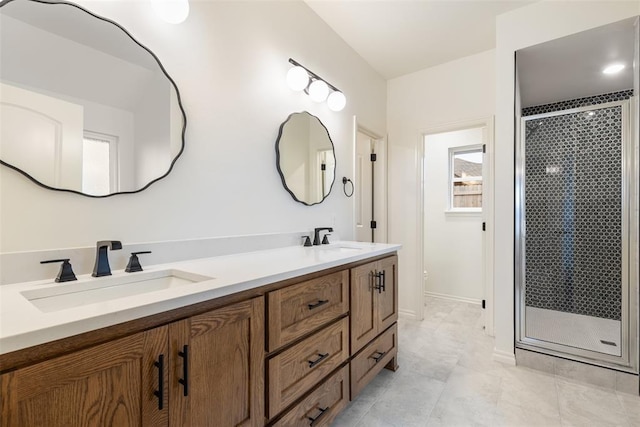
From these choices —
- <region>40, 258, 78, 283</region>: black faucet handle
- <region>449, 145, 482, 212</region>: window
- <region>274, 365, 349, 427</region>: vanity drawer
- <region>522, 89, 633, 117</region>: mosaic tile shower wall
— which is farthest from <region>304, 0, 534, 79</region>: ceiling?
<region>274, 365, 349, 427</region>: vanity drawer

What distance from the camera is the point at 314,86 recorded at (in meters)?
2.18

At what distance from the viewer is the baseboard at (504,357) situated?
2188 millimetres

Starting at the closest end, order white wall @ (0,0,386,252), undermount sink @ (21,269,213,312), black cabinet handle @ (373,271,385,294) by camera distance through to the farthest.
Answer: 1. undermount sink @ (21,269,213,312)
2. white wall @ (0,0,386,252)
3. black cabinet handle @ (373,271,385,294)

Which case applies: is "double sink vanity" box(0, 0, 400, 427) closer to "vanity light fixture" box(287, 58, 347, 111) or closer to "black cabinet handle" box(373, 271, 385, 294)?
"black cabinet handle" box(373, 271, 385, 294)

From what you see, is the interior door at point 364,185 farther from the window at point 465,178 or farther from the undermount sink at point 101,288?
the undermount sink at point 101,288

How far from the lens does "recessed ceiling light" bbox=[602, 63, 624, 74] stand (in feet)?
7.45

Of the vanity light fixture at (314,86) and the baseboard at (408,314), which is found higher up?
the vanity light fixture at (314,86)

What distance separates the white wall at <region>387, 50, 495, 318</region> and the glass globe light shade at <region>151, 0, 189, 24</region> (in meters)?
2.46

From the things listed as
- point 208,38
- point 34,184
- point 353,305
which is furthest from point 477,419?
point 208,38

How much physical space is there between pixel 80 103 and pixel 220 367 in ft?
3.54

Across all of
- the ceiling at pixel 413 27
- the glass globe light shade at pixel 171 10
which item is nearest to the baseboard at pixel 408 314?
the ceiling at pixel 413 27

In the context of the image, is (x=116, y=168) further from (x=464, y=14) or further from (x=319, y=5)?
(x=464, y=14)

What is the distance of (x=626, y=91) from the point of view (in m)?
2.40

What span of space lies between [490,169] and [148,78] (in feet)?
9.11
